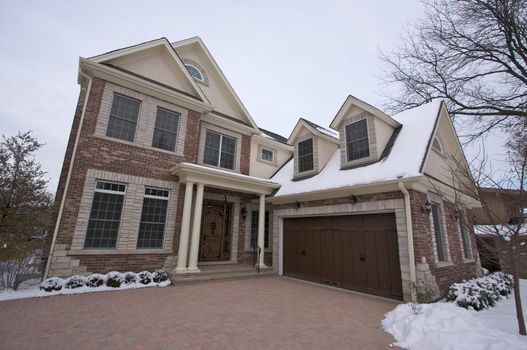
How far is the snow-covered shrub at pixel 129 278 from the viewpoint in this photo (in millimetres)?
7266

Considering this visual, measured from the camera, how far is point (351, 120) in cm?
960

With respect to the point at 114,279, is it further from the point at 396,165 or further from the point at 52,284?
the point at 396,165

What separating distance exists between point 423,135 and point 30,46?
46.6 feet

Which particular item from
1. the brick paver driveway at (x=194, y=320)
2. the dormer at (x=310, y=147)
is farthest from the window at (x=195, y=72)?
the brick paver driveway at (x=194, y=320)

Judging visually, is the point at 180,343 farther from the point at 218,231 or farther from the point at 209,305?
the point at 218,231

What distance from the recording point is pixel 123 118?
8656 mm

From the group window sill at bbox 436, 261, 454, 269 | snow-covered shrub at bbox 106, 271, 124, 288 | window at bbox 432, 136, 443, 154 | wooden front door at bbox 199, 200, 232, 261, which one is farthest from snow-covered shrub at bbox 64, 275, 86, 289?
window at bbox 432, 136, 443, 154

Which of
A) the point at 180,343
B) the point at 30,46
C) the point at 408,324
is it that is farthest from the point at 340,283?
the point at 30,46

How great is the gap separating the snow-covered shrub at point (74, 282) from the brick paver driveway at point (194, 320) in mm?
592

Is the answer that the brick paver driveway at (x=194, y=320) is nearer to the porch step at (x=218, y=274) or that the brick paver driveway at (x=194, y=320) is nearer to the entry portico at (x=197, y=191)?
the porch step at (x=218, y=274)

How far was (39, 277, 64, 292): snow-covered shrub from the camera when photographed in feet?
20.6

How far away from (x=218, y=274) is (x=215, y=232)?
88.8 inches

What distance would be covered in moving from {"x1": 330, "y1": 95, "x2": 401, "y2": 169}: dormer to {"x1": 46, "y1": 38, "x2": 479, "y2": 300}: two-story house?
4 cm

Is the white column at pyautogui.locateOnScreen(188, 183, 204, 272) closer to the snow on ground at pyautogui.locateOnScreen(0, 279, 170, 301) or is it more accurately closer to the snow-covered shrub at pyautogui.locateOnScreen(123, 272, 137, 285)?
the snow on ground at pyautogui.locateOnScreen(0, 279, 170, 301)
